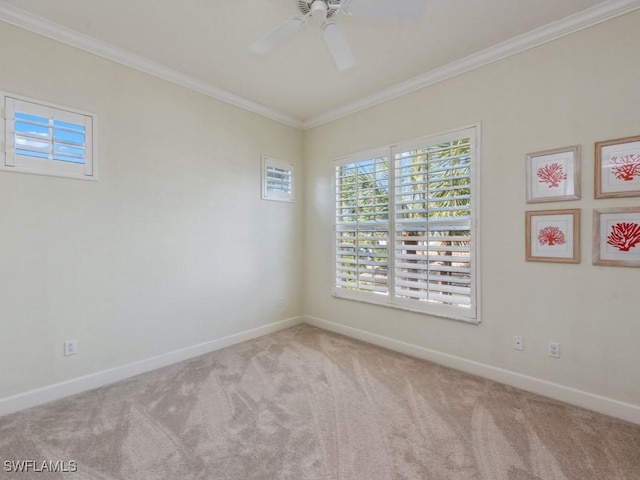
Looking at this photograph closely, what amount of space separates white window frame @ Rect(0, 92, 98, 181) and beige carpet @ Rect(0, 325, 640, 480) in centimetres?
172

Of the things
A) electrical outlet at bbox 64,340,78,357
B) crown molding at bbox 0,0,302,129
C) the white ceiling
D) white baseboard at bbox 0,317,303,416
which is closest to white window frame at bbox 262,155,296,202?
crown molding at bbox 0,0,302,129

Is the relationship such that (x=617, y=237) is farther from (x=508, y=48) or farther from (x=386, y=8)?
(x=386, y=8)

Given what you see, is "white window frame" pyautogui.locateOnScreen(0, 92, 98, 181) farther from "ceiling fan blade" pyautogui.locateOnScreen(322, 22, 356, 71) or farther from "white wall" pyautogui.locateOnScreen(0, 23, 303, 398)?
"ceiling fan blade" pyautogui.locateOnScreen(322, 22, 356, 71)

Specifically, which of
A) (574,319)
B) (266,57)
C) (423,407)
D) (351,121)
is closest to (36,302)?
(266,57)

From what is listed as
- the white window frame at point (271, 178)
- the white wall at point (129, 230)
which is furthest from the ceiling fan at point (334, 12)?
the white window frame at point (271, 178)

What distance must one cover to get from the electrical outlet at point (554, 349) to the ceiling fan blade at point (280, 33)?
289 centimetres

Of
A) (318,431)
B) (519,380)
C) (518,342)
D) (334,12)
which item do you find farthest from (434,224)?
(318,431)

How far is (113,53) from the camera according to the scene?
2523mm

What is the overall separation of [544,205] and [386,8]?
183 centimetres

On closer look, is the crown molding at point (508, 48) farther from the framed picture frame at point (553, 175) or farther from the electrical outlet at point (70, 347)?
the electrical outlet at point (70, 347)

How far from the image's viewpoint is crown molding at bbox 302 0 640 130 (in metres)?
2.07

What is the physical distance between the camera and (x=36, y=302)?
224 cm

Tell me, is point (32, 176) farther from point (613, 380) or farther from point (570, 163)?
point (613, 380)

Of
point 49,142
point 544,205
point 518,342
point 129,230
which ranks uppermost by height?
point 49,142
